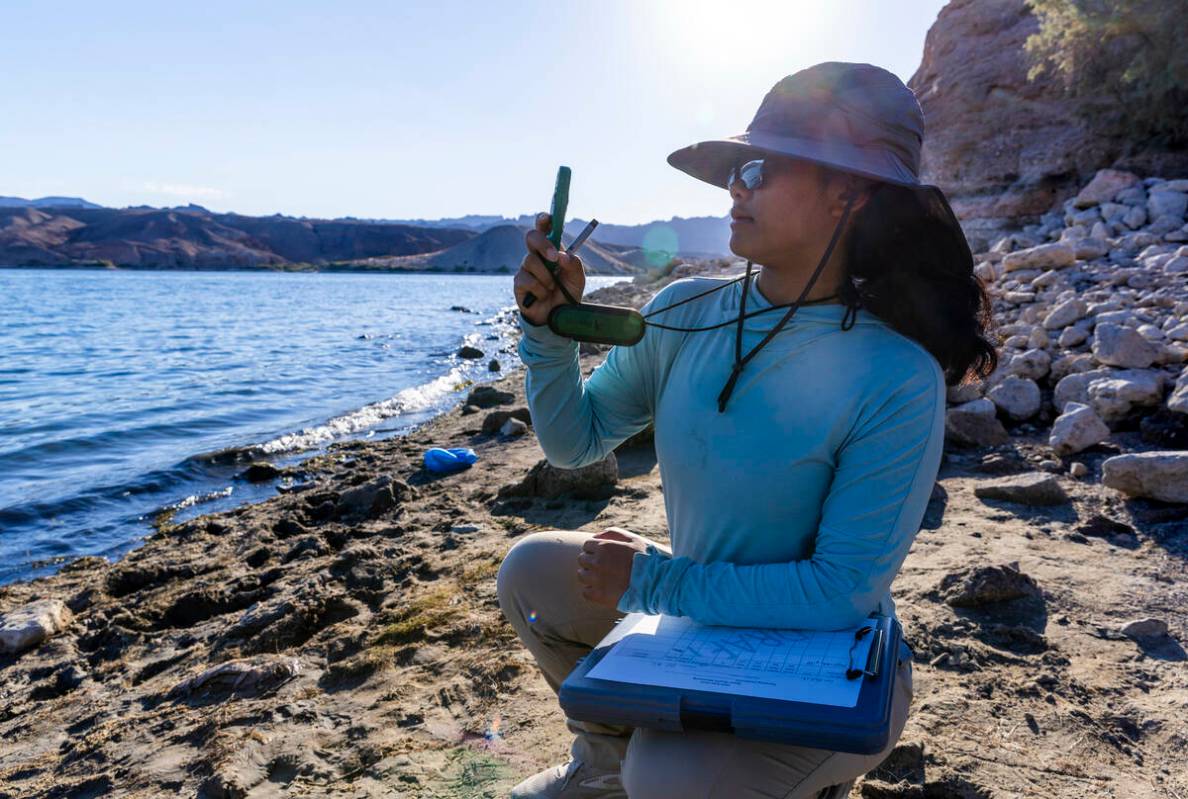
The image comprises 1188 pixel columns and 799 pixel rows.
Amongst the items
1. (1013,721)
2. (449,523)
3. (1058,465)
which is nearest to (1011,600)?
(1013,721)

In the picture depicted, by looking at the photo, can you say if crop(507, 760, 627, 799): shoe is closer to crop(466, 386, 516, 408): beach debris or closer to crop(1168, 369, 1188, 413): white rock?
crop(1168, 369, 1188, 413): white rock

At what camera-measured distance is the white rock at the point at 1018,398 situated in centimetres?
609

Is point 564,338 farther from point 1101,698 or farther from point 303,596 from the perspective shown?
point 303,596

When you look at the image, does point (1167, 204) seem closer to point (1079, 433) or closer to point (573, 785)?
point (1079, 433)

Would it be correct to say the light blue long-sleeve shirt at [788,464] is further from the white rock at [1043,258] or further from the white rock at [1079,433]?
the white rock at [1043,258]

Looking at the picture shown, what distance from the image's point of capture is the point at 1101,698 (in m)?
2.80

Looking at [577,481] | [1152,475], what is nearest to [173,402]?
[577,481]

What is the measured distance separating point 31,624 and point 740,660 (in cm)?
443

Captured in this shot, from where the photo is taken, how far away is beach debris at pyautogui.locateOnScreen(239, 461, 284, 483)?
8336 millimetres

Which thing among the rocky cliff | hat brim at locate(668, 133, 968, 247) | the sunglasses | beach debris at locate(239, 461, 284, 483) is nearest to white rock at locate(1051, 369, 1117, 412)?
hat brim at locate(668, 133, 968, 247)

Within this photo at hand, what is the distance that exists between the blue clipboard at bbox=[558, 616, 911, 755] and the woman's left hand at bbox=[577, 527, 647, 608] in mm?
250

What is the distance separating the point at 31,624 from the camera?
14.4 ft

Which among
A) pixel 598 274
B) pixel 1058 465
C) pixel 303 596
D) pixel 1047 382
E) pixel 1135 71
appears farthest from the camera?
pixel 598 274

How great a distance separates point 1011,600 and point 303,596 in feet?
11.1
